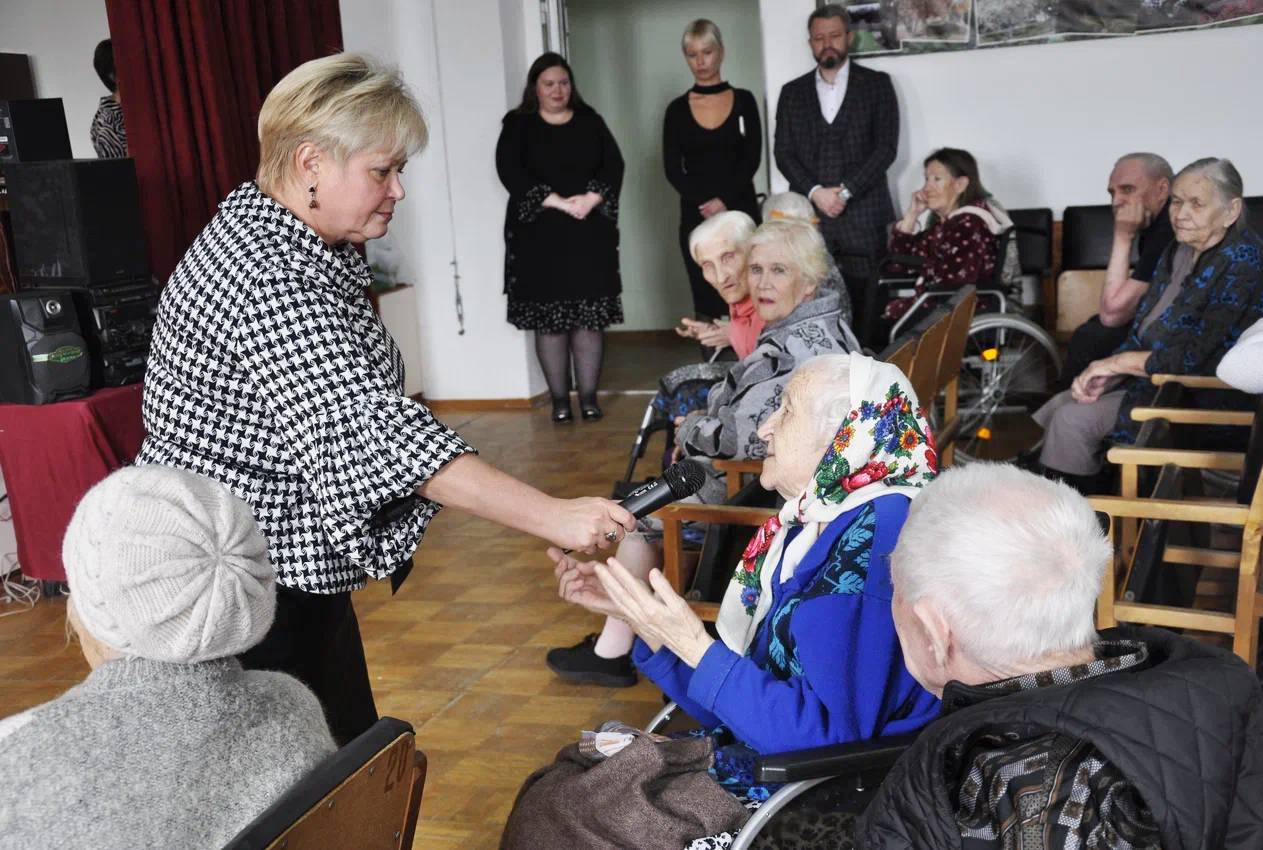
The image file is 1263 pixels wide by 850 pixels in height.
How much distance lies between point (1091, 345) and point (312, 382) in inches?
136

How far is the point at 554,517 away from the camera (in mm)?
1878

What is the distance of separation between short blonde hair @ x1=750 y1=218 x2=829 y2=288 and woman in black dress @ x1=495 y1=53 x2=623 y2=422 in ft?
9.33

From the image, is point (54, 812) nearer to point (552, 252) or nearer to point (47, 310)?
point (47, 310)

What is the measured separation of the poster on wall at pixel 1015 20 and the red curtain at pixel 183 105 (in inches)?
119

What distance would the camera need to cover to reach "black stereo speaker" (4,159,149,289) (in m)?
4.06

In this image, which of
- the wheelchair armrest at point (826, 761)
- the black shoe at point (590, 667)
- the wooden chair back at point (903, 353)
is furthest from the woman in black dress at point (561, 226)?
the wheelchair armrest at point (826, 761)

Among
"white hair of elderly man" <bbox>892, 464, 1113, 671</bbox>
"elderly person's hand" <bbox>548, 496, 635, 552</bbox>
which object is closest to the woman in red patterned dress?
"elderly person's hand" <bbox>548, 496, 635, 552</bbox>

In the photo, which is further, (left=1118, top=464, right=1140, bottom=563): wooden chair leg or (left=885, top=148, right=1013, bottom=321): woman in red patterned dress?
(left=885, top=148, right=1013, bottom=321): woman in red patterned dress

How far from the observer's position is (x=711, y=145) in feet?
20.2

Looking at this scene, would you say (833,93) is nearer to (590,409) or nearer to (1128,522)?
(590,409)

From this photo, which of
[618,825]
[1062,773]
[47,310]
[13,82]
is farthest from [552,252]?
[1062,773]

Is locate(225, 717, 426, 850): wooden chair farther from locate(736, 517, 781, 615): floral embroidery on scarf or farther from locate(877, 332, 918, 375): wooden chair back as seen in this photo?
locate(877, 332, 918, 375): wooden chair back

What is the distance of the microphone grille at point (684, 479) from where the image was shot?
6.33 ft

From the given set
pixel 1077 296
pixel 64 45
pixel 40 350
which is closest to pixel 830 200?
pixel 1077 296
